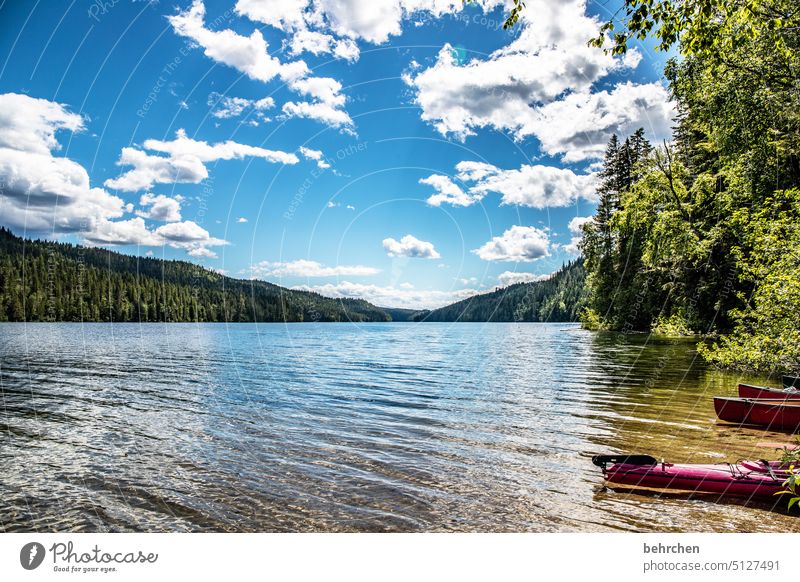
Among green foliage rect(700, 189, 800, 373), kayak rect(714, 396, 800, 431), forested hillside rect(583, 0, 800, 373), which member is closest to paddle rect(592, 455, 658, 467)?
forested hillside rect(583, 0, 800, 373)

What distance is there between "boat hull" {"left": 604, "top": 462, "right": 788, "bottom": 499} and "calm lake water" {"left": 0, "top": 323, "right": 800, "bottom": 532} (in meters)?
0.32

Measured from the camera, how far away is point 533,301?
142 metres

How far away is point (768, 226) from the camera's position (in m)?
14.7

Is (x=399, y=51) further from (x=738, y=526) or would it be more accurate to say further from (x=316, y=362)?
(x=316, y=362)

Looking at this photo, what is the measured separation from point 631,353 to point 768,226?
80.1 ft

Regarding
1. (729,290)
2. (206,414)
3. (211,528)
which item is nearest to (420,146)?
(206,414)

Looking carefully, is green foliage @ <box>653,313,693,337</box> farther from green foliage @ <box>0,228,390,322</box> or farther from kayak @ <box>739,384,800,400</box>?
green foliage @ <box>0,228,390,322</box>

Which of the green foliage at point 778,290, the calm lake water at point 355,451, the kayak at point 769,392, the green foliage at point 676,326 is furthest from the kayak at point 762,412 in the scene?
the green foliage at point 676,326

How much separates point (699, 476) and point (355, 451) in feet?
24.1

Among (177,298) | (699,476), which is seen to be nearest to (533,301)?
(177,298)

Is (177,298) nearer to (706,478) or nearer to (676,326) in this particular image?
(676,326)

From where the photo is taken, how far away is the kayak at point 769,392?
1418cm

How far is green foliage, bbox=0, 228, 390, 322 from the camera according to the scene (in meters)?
110

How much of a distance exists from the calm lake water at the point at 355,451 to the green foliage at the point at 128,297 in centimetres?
9072
